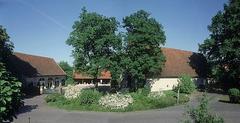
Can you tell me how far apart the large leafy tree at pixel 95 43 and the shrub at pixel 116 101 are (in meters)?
5.98

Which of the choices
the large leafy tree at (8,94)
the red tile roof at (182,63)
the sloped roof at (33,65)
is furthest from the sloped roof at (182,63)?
the large leafy tree at (8,94)

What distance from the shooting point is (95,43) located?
4066 centimetres

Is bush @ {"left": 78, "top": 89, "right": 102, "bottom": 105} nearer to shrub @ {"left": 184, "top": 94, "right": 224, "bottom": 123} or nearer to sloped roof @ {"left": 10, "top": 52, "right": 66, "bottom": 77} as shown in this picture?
sloped roof @ {"left": 10, "top": 52, "right": 66, "bottom": 77}

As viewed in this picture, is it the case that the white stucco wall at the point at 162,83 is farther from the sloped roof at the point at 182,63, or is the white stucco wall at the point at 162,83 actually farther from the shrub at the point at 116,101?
the shrub at the point at 116,101

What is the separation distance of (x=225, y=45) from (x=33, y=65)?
1301 inches

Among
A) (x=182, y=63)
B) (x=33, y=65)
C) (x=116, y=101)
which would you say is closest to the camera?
(x=116, y=101)

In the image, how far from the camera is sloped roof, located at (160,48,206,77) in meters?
54.2

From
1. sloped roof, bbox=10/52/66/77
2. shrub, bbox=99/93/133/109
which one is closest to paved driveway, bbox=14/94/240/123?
shrub, bbox=99/93/133/109

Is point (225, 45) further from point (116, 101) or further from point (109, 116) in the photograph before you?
point (109, 116)

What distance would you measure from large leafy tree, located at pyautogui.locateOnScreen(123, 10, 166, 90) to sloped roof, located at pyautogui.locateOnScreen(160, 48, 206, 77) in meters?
9.91

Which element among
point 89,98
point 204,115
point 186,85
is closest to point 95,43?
point 89,98

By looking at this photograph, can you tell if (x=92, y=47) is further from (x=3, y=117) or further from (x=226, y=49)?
(x=3, y=117)

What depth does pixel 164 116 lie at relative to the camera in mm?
28859

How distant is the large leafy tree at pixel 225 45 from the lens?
1817 inches
